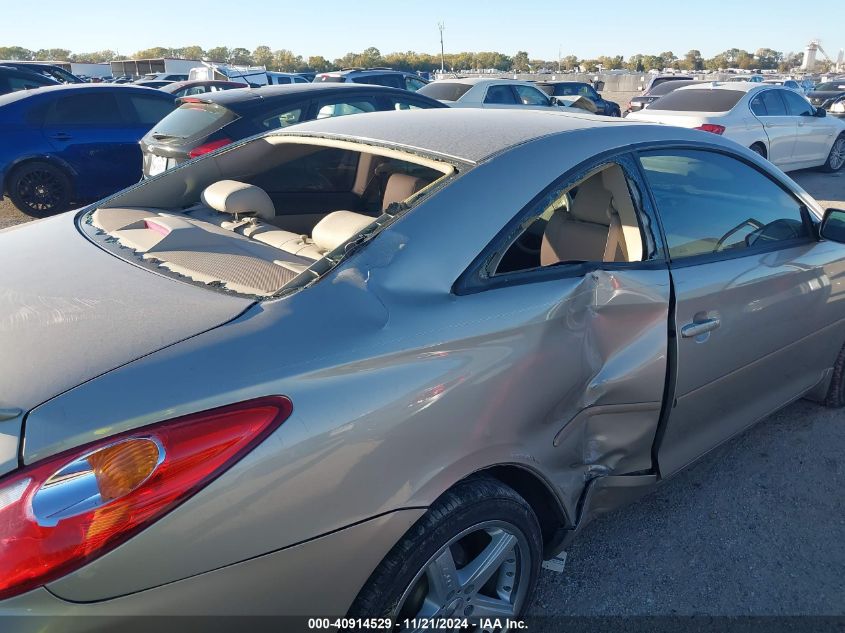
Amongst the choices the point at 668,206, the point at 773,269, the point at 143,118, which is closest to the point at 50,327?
the point at 668,206

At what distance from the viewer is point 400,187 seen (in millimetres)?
3084

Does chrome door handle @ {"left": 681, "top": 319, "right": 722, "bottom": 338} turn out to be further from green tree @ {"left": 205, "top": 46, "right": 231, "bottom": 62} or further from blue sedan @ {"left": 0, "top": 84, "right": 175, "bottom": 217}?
green tree @ {"left": 205, "top": 46, "right": 231, "bottom": 62}

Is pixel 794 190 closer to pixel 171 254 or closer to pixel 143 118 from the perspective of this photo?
pixel 171 254

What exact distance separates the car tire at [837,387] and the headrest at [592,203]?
1806 mm

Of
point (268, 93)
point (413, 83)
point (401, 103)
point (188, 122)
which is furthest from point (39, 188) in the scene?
point (413, 83)

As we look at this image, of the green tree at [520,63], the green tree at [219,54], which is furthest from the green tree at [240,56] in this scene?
the green tree at [520,63]

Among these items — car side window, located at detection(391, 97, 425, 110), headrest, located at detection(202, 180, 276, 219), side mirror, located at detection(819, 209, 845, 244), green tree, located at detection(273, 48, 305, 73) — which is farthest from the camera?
green tree, located at detection(273, 48, 305, 73)

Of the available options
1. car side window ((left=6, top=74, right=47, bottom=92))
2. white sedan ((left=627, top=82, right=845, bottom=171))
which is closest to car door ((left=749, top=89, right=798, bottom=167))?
white sedan ((left=627, top=82, right=845, bottom=171))

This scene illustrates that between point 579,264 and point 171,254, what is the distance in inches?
51.9

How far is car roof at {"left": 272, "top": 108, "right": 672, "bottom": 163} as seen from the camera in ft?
6.98

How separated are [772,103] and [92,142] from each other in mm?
9255

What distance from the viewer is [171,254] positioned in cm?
219

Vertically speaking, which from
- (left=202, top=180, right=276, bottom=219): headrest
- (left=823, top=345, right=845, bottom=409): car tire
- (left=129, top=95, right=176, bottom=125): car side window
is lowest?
(left=823, top=345, right=845, bottom=409): car tire

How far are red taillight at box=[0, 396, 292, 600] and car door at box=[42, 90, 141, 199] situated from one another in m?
7.62
